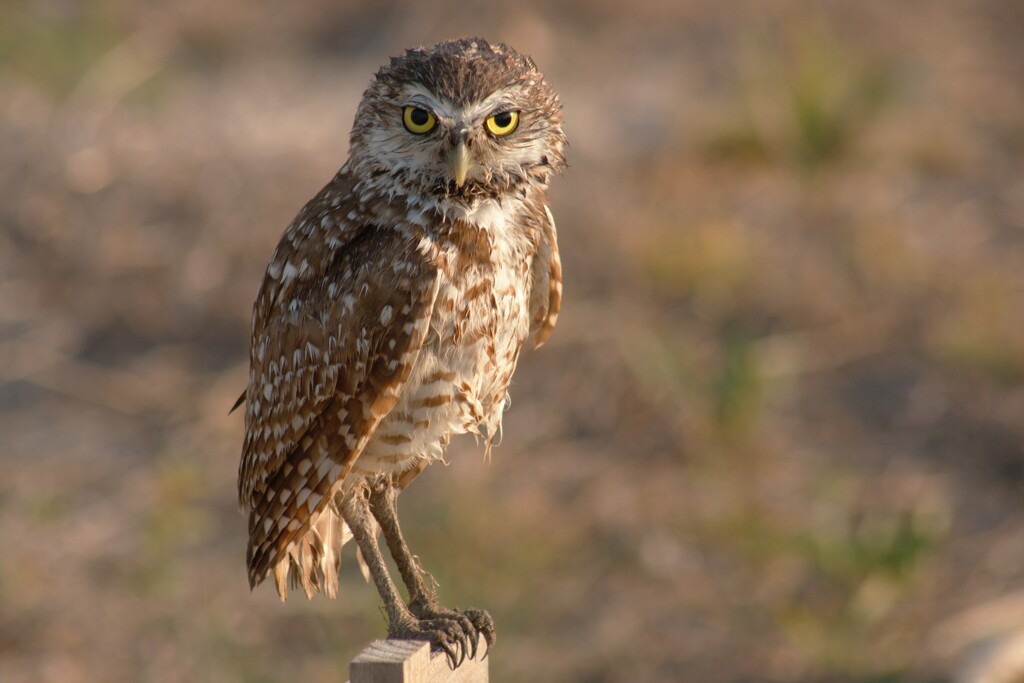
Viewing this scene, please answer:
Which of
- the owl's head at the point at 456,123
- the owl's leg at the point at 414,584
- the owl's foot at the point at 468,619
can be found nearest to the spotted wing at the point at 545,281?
the owl's head at the point at 456,123

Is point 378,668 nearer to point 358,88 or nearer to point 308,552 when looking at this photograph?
point 308,552

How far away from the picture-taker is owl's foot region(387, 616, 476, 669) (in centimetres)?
278

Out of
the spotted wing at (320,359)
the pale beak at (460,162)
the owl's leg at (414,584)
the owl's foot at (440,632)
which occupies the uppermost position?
the pale beak at (460,162)

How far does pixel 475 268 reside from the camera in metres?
2.71

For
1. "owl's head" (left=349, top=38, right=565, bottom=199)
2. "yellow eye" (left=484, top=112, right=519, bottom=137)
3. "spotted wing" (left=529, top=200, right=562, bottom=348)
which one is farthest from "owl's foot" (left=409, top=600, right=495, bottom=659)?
"yellow eye" (left=484, top=112, right=519, bottom=137)

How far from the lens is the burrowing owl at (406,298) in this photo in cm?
265

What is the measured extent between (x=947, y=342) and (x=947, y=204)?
6.54 feet

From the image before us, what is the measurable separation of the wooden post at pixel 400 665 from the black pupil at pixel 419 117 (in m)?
1.01

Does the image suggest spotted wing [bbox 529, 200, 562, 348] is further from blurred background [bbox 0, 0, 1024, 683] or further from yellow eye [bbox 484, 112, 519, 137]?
blurred background [bbox 0, 0, 1024, 683]

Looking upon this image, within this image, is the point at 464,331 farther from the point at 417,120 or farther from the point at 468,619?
the point at 468,619

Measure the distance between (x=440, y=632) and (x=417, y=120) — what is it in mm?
1092

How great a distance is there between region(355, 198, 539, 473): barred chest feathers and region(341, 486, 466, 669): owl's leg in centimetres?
15

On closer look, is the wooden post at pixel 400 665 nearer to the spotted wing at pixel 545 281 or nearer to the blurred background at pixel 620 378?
the spotted wing at pixel 545 281

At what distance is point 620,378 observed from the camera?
7047 mm
